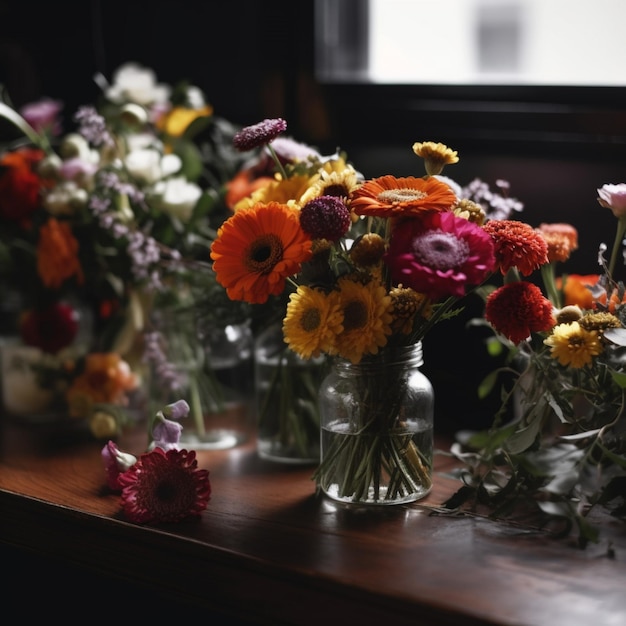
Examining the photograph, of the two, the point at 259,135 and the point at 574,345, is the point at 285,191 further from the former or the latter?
the point at 574,345

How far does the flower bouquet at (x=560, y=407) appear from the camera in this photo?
3.22 ft

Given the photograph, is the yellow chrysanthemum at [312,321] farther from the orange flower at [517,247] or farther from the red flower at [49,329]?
the red flower at [49,329]

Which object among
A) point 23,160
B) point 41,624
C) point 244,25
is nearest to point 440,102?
point 244,25

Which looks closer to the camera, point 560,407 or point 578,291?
point 560,407

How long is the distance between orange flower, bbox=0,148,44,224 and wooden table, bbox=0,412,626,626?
387 mm

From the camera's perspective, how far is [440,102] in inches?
57.3

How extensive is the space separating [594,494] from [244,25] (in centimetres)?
98

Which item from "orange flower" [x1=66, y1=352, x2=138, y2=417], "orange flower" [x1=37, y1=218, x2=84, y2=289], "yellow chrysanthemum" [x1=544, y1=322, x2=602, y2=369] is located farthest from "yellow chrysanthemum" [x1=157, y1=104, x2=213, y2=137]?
"yellow chrysanthemum" [x1=544, y1=322, x2=602, y2=369]

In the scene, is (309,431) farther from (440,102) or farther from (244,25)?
(244,25)

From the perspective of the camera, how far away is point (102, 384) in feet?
4.64

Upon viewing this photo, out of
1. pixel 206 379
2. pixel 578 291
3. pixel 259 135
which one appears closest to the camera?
pixel 259 135

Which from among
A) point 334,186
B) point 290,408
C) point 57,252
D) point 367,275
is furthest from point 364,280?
point 57,252

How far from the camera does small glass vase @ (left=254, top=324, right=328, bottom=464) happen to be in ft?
4.14

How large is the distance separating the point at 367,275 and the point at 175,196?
0.43 metres
